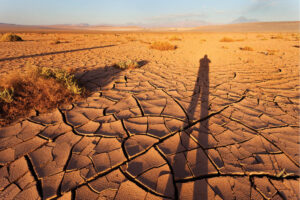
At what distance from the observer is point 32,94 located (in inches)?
96.6

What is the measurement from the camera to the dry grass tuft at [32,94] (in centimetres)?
217

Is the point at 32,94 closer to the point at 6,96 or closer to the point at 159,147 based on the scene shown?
the point at 6,96

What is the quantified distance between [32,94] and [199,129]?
2780 millimetres

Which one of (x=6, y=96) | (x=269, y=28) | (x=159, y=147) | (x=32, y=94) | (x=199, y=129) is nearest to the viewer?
(x=159, y=147)

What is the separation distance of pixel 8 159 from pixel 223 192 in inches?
83.7

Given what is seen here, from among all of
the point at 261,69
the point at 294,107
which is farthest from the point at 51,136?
the point at 261,69

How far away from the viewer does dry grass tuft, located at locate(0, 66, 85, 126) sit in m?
2.17

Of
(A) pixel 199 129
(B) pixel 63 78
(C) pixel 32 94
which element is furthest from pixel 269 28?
(C) pixel 32 94

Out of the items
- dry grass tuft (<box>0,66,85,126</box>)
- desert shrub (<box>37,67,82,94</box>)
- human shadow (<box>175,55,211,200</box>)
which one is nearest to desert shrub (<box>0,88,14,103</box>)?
dry grass tuft (<box>0,66,85,126</box>)

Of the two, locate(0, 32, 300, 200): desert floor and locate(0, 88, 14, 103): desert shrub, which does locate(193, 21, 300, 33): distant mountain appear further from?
locate(0, 88, 14, 103): desert shrub

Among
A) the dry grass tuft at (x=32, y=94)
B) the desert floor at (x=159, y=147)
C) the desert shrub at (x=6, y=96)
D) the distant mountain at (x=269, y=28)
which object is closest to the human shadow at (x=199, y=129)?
the desert floor at (x=159, y=147)

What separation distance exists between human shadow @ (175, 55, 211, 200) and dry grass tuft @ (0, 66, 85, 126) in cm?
206

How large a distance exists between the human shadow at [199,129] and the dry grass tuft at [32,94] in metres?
2.06

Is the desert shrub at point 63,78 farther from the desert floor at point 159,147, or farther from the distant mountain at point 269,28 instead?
the distant mountain at point 269,28
